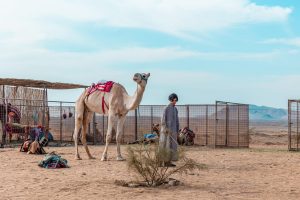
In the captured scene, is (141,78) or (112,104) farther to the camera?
(112,104)

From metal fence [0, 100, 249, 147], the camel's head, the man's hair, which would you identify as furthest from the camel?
metal fence [0, 100, 249, 147]

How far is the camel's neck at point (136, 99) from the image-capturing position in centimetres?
1492

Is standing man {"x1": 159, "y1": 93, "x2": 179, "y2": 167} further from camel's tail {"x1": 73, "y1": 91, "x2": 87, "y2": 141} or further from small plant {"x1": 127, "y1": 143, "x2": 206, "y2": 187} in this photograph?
camel's tail {"x1": 73, "y1": 91, "x2": 87, "y2": 141}

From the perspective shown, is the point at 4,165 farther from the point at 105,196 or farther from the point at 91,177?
the point at 105,196

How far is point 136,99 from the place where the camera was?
15070 millimetres

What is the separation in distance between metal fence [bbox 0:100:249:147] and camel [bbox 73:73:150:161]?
5.98 m

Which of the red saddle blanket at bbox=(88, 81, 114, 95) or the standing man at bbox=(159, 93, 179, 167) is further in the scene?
the red saddle blanket at bbox=(88, 81, 114, 95)

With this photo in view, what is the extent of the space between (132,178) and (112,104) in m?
4.82

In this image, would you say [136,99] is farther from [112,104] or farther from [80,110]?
[80,110]

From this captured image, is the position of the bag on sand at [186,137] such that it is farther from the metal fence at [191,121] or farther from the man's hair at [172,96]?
the man's hair at [172,96]

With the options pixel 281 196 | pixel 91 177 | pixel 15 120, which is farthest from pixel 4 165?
pixel 15 120

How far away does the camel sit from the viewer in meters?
15.0

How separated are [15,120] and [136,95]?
30.9ft

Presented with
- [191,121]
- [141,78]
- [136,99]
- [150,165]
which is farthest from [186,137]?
[150,165]
